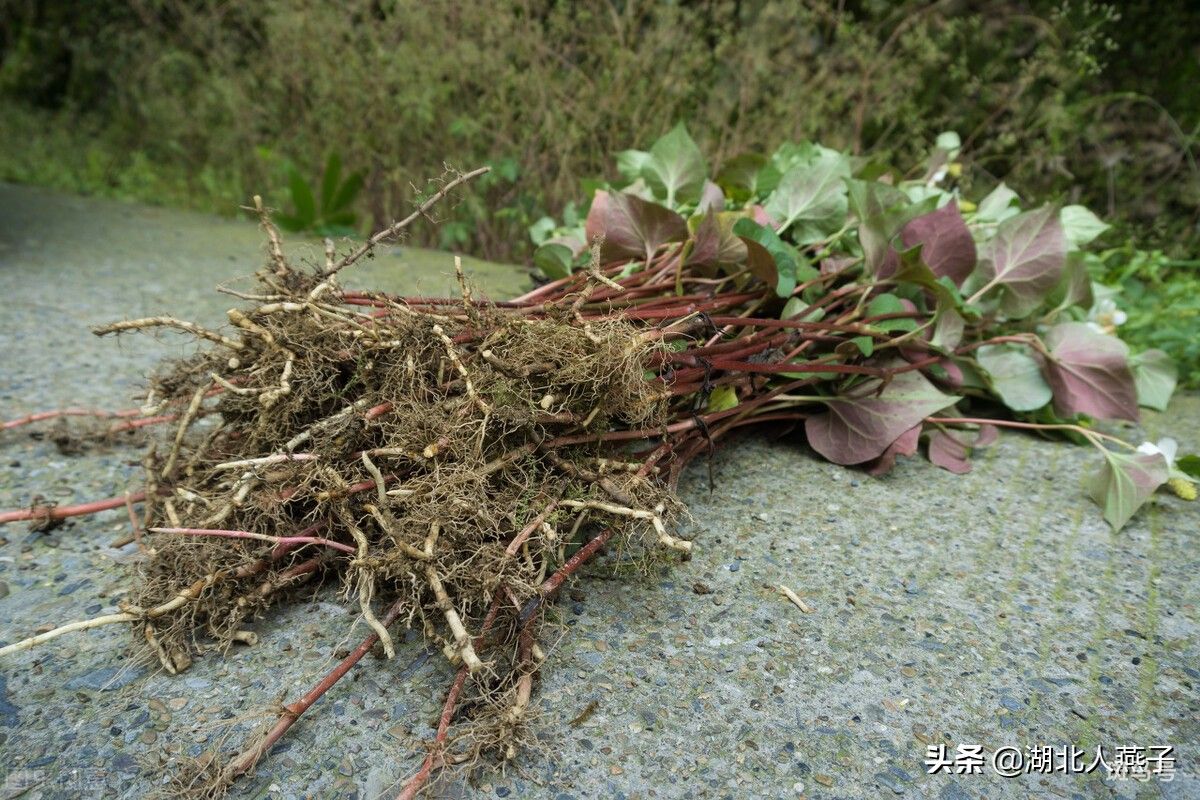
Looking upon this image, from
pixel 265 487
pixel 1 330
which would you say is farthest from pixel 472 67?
pixel 265 487

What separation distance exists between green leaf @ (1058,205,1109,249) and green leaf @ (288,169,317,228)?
304cm

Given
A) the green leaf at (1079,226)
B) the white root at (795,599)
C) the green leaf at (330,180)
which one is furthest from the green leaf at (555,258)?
the green leaf at (330,180)

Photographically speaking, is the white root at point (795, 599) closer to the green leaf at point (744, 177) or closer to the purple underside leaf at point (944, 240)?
the purple underside leaf at point (944, 240)

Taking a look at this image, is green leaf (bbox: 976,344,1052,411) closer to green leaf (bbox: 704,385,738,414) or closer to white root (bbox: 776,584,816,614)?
green leaf (bbox: 704,385,738,414)

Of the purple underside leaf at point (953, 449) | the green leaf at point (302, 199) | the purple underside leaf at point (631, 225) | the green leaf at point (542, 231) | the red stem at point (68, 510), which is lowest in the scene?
the green leaf at point (302, 199)

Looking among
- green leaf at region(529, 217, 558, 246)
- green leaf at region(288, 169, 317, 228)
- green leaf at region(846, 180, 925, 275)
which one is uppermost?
green leaf at region(846, 180, 925, 275)

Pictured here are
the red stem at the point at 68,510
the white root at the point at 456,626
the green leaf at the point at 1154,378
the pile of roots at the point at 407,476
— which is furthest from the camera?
the green leaf at the point at 1154,378

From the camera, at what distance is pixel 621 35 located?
344 centimetres

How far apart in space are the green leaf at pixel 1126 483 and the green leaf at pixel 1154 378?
20.6 inches

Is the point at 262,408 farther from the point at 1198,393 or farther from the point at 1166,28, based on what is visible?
the point at 1166,28

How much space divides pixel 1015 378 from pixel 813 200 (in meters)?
0.67

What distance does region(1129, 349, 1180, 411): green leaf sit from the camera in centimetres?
211

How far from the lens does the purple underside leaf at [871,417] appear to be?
5.59 feet

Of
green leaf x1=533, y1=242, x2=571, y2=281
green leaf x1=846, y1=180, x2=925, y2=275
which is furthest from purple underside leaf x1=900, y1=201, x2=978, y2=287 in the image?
green leaf x1=533, y1=242, x2=571, y2=281
